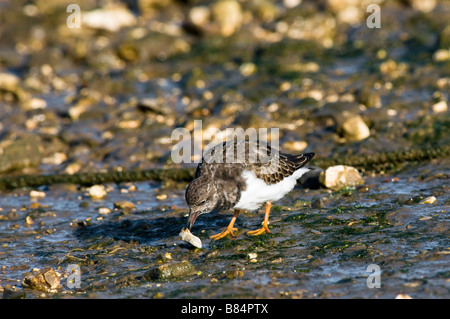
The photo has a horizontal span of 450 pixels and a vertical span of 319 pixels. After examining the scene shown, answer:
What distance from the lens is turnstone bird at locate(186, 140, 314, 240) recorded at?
7.55m

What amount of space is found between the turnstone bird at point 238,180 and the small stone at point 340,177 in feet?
3.94

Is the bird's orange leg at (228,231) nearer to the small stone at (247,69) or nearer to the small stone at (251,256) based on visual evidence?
the small stone at (251,256)

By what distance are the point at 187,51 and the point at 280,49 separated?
2.42 meters

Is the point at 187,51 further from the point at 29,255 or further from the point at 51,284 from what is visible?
the point at 51,284

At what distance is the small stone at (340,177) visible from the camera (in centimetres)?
938

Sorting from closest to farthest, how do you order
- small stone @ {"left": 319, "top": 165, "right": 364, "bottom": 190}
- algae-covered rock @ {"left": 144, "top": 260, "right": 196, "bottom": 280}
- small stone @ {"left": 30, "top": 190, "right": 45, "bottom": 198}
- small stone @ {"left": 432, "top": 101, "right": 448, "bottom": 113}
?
algae-covered rock @ {"left": 144, "top": 260, "right": 196, "bottom": 280}, small stone @ {"left": 319, "top": 165, "right": 364, "bottom": 190}, small stone @ {"left": 30, "top": 190, "right": 45, "bottom": 198}, small stone @ {"left": 432, "top": 101, "right": 448, "bottom": 113}

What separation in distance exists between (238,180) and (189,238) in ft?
3.01

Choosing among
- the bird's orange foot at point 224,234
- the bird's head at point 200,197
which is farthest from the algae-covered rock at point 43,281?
the bird's orange foot at point 224,234

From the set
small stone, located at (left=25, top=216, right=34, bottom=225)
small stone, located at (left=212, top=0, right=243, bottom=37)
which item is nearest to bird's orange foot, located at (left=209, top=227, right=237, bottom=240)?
small stone, located at (left=25, top=216, right=34, bottom=225)

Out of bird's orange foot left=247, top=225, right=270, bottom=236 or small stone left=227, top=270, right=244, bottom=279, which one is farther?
bird's orange foot left=247, top=225, right=270, bottom=236

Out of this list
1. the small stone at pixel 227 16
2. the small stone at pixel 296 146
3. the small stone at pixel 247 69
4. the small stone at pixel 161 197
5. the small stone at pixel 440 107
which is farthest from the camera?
the small stone at pixel 227 16

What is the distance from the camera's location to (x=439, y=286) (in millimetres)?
5719

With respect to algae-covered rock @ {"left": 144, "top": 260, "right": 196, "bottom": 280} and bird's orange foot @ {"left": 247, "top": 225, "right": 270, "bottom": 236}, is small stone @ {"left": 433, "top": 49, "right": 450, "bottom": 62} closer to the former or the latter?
bird's orange foot @ {"left": 247, "top": 225, "right": 270, "bottom": 236}

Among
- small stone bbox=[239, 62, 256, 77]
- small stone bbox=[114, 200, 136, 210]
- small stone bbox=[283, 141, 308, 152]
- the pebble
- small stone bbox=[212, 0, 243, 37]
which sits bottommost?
the pebble
